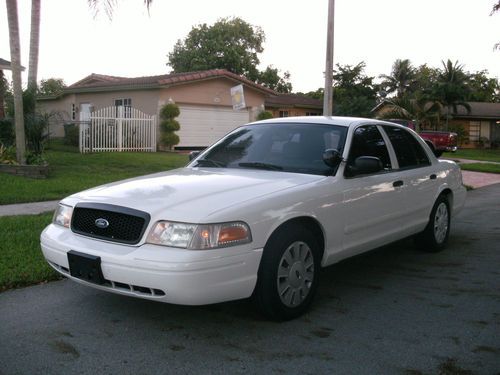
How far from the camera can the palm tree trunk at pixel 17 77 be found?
488 inches

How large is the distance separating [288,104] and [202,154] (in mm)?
29965

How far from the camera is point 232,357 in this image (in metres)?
3.69

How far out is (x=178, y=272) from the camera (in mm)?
3713

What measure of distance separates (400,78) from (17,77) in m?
47.4

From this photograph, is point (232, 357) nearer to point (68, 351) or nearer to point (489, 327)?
point (68, 351)

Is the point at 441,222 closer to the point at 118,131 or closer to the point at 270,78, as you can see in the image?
the point at 118,131

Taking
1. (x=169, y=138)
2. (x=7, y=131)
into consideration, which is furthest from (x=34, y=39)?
(x=169, y=138)

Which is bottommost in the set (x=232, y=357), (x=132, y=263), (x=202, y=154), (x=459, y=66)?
(x=232, y=357)

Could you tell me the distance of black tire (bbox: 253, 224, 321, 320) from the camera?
413 centimetres

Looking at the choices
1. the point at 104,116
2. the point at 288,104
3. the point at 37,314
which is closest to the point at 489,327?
the point at 37,314

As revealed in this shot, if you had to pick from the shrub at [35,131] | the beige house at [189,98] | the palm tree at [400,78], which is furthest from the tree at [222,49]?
the shrub at [35,131]

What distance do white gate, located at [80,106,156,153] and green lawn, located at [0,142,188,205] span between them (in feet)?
8.36

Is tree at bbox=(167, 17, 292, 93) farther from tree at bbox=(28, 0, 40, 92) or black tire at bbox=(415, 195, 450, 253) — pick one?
black tire at bbox=(415, 195, 450, 253)

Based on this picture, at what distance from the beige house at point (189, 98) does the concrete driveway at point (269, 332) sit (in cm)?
1901
